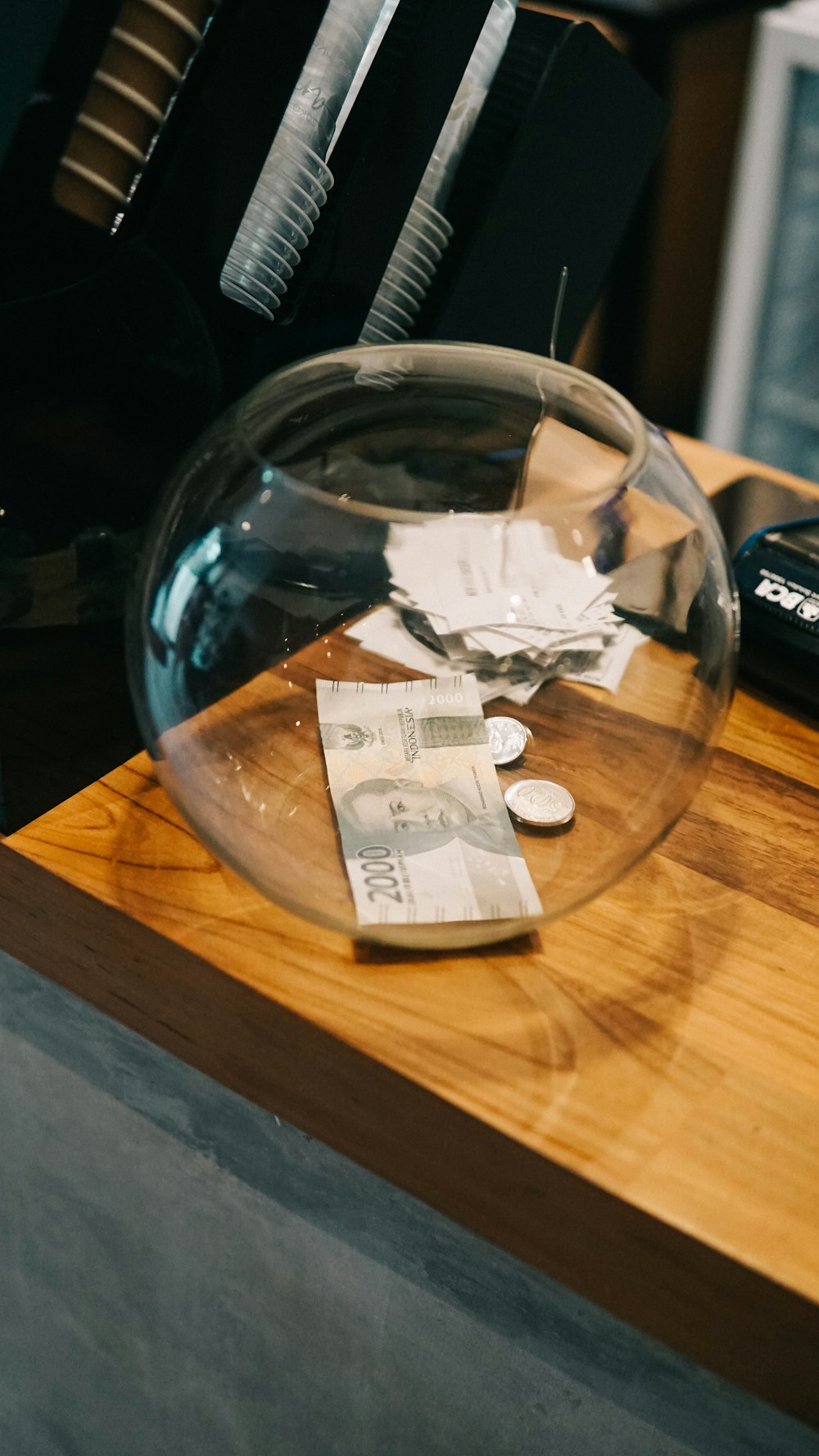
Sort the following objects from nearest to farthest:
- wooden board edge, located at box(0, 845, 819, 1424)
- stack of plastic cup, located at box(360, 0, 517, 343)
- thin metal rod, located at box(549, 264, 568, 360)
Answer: wooden board edge, located at box(0, 845, 819, 1424)
stack of plastic cup, located at box(360, 0, 517, 343)
thin metal rod, located at box(549, 264, 568, 360)

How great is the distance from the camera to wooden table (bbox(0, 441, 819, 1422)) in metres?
0.55

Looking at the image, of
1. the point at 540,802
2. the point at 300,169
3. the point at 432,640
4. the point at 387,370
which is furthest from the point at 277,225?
the point at 540,802

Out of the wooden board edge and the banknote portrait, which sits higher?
the banknote portrait

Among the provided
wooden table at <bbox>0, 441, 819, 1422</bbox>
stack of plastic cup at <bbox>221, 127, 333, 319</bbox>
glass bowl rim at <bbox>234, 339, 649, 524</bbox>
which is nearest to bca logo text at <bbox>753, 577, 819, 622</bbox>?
wooden table at <bbox>0, 441, 819, 1422</bbox>

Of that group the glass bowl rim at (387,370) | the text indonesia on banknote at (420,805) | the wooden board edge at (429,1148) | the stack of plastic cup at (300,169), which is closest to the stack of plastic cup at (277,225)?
the stack of plastic cup at (300,169)

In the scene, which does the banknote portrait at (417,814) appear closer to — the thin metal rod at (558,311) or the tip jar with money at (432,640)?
the tip jar with money at (432,640)

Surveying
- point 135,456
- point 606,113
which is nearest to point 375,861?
point 135,456

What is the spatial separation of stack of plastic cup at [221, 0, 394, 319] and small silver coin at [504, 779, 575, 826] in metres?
0.34

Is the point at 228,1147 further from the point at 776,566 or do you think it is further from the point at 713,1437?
the point at 776,566

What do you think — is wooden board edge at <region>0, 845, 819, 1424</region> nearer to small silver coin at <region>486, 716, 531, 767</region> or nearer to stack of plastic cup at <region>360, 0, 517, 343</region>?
small silver coin at <region>486, 716, 531, 767</region>

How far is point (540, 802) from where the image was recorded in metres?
0.71

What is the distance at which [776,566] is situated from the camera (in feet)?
2.93

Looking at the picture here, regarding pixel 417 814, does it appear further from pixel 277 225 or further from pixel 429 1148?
pixel 277 225

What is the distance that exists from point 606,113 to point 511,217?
0.13 m
